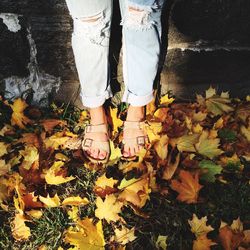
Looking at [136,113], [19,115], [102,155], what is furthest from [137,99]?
[19,115]

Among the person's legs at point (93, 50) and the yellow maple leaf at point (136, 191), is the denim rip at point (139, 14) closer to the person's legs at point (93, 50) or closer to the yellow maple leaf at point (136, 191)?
the person's legs at point (93, 50)

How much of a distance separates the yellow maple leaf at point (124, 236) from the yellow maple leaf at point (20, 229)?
37 centimetres

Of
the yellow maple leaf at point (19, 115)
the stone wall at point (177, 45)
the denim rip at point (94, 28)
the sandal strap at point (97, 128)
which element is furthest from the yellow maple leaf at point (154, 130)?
the yellow maple leaf at point (19, 115)

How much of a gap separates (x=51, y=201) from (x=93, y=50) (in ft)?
2.28

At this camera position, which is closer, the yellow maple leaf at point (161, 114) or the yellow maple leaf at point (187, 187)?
the yellow maple leaf at point (187, 187)

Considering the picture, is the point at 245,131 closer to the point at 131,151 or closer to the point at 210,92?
the point at 210,92

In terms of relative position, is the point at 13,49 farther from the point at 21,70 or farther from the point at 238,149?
the point at 238,149

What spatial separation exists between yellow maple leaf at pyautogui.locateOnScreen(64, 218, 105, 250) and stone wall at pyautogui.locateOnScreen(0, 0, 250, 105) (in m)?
0.87

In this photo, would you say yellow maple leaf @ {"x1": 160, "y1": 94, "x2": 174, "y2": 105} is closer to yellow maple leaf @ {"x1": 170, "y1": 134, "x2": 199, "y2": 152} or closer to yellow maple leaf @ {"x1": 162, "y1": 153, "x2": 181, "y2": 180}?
yellow maple leaf @ {"x1": 170, "y1": 134, "x2": 199, "y2": 152}

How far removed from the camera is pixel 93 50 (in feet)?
5.31

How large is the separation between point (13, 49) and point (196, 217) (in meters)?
1.25

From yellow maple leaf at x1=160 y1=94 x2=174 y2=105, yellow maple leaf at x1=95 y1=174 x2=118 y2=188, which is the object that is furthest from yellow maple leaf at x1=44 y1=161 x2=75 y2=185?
yellow maple leaf at x1=160 y1=94 x2=174 y2=105

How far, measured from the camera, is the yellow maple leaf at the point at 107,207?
160 cm

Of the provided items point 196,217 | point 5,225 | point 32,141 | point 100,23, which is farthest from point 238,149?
point 5,225
